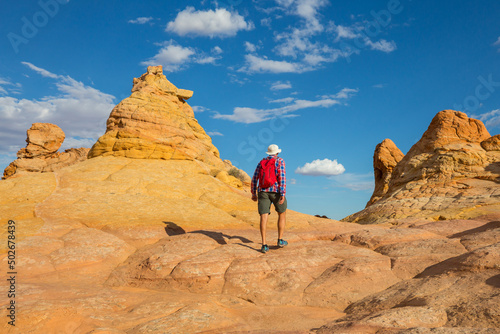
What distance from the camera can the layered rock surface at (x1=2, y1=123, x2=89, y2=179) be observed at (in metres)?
41.2

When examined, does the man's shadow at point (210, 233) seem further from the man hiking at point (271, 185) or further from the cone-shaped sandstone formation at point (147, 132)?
the cone-shaped sandstone formation at point (147, 132)

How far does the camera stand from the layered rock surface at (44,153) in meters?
41.2

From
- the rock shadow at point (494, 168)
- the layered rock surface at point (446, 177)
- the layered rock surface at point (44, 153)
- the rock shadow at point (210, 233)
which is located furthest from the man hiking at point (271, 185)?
the layered rock surface at point (44, 153)

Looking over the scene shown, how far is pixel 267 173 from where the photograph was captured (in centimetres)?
897

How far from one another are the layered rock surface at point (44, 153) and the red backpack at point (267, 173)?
39.7 metres

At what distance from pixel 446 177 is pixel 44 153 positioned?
47.1m

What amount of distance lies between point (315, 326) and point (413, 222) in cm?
999

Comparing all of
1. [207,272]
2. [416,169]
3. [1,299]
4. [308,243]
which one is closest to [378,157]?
[416,169]

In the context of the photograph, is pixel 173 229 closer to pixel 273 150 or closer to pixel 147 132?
pixel 273 150

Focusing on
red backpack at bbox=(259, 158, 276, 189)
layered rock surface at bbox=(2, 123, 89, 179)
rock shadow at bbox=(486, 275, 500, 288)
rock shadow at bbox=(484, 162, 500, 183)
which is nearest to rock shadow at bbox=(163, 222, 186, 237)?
red backpack at bbox=(259, 158, 276, 189)

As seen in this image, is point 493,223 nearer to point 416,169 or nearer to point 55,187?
point 416,169

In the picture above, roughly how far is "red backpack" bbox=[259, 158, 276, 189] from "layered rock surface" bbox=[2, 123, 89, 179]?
39.7m

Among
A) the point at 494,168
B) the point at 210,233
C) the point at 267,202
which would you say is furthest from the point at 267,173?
the point at 494,168

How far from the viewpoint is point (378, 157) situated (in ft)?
137
